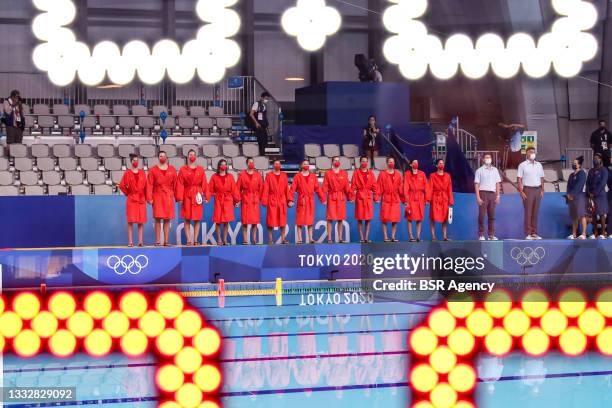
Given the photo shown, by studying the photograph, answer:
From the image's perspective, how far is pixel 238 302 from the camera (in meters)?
11.8

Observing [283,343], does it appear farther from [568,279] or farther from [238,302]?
[568,279]

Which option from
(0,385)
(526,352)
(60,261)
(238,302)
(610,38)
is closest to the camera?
(0,385)

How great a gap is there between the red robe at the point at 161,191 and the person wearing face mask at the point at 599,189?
23.6ft

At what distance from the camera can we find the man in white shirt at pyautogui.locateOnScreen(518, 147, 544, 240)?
14.9 m

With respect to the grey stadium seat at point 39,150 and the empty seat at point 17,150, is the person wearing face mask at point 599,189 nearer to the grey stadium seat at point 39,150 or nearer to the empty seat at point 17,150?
the grey stadium seat at point 39,150

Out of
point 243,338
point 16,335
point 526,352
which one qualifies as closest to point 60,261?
point 243,338

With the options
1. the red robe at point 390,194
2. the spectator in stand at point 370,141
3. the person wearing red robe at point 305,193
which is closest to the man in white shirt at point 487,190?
the red robe at point 390,194

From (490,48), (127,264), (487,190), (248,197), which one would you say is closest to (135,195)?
(127,264)

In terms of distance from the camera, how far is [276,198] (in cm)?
1439

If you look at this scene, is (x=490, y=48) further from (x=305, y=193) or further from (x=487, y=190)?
(x=305, y=193)

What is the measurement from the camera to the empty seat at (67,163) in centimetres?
1698

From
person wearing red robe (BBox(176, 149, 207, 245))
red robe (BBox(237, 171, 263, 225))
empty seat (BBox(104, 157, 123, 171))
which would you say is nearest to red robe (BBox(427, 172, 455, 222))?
red robe (BBox(237, 171, 263, 225))

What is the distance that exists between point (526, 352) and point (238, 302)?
5469 millimetres

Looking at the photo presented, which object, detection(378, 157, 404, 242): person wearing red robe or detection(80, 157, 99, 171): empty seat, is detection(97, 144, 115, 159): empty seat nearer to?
detection(80, 157, 99, 171): empty seat
